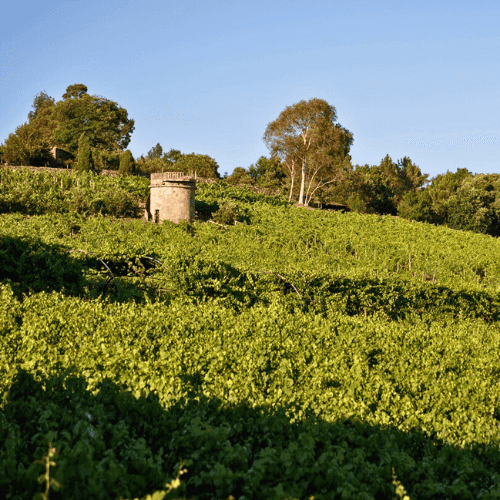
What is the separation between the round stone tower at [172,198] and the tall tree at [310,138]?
22.2 meters

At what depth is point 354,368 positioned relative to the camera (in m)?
7.70

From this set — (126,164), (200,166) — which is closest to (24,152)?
(126,164)

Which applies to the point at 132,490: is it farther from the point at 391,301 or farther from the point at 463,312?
the point at 463,312

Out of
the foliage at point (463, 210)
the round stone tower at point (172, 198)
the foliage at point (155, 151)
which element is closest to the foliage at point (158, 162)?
the foliage at point (155, 151)

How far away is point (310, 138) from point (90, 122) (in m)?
33.5

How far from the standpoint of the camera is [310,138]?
155 feet

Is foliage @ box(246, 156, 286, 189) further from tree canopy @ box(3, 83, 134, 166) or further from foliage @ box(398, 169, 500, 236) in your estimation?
tree canopy @ box(3, 83, 134, 166)

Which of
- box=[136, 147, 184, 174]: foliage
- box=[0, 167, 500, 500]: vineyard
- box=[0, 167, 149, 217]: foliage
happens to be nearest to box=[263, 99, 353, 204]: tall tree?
box=[136, 147, 184, 174]: foliage

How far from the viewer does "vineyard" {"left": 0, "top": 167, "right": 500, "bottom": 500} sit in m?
4.06

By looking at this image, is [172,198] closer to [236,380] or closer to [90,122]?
[236,380]

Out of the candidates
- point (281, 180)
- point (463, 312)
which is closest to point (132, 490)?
point (463, 312)

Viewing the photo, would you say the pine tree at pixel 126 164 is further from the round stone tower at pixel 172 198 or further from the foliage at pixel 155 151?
the foliage at pixel 155 151

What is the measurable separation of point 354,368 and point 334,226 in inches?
975

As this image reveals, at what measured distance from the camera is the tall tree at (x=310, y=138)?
154 feet
